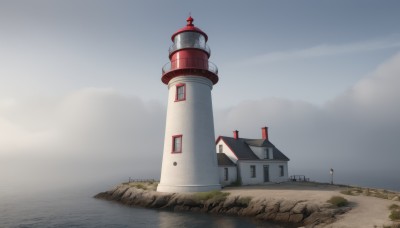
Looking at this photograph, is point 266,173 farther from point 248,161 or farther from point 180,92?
point 180,92

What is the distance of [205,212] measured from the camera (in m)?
22.1

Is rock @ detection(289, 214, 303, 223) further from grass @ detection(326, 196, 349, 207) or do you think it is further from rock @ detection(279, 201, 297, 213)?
grass @ detection(326, 196, 349, 207)

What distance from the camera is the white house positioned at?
3094 cm

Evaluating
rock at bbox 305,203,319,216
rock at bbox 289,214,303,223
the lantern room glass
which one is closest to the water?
rock at bbox 289,214,303,223

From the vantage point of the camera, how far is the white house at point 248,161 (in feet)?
102

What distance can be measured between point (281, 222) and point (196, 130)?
1077 centimetres

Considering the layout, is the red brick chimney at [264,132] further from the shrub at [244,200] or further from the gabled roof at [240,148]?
the shrub at [244,200]

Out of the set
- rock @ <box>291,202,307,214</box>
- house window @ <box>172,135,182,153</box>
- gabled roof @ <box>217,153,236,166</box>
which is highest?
house window @ <box>172,135,182,153</box>

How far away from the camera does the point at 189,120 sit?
25.7 meters

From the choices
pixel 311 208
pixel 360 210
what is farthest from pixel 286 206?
pixel 360 210

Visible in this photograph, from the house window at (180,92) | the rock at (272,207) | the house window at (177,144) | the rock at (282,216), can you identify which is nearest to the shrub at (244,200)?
the rock at (272,207)

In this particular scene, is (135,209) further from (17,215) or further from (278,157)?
(278,157)

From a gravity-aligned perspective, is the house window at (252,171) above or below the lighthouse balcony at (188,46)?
below

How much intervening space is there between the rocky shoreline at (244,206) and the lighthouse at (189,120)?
1318 mm
